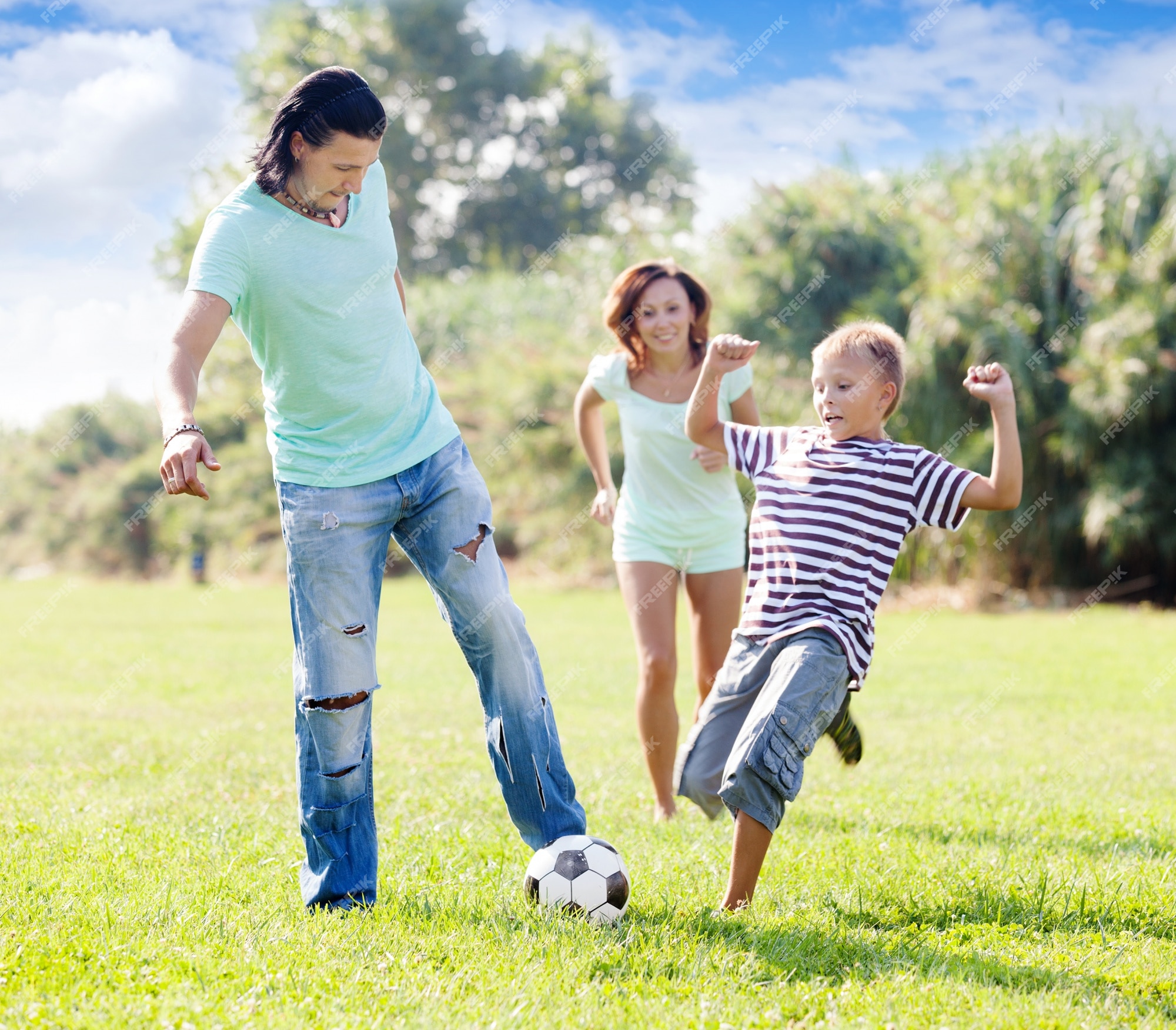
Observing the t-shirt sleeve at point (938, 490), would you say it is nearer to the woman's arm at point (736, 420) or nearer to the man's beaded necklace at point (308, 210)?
the woman's arm at point (736, 420)

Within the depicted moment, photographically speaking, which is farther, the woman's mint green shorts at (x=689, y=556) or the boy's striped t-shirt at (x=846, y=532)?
the woman's mint green shorts at (x=689, y=556)

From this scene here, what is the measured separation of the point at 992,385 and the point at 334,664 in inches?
80.4

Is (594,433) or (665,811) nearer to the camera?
(665,811)

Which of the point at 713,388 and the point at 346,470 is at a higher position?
the point at 713,388

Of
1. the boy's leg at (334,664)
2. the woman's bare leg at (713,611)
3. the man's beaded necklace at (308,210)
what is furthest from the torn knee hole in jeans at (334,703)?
the woman's bare leg at (713,611)

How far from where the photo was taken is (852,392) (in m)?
3.64

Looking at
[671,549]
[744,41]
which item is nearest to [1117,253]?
[744,41]

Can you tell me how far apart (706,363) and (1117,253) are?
11.6m

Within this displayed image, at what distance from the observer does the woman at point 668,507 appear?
4.89 metres

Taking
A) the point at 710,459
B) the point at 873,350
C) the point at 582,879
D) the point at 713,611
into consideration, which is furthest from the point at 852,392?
the point at 582,879

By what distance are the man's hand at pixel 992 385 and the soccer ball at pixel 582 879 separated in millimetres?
1679

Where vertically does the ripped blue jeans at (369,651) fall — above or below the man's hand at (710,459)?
below

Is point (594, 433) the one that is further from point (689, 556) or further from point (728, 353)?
A: point (728, 353)

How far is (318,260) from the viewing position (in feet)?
10.8
